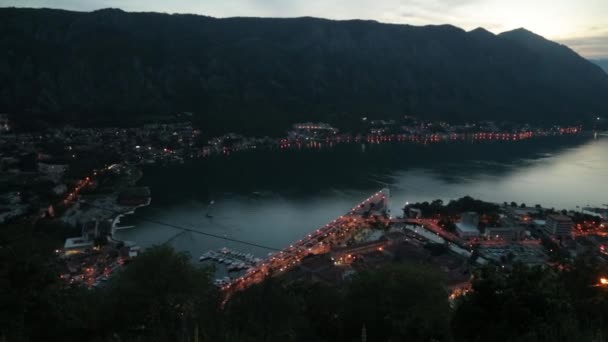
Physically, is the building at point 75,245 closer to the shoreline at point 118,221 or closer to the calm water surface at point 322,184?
the shoreline at point 118,221

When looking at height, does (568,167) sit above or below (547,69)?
below

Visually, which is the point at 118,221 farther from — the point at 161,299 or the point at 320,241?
the point at 161,299

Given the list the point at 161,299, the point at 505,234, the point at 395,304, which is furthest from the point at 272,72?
the point at 395,304

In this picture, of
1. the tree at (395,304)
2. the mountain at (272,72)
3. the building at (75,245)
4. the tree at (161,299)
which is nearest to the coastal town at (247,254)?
the building at (75,245)

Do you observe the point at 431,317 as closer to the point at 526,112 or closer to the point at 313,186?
the point at 313,186

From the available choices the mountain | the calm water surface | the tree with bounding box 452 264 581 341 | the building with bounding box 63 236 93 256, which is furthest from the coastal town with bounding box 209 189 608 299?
the mountain

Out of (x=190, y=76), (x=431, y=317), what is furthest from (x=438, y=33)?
(x=431, y=317)
